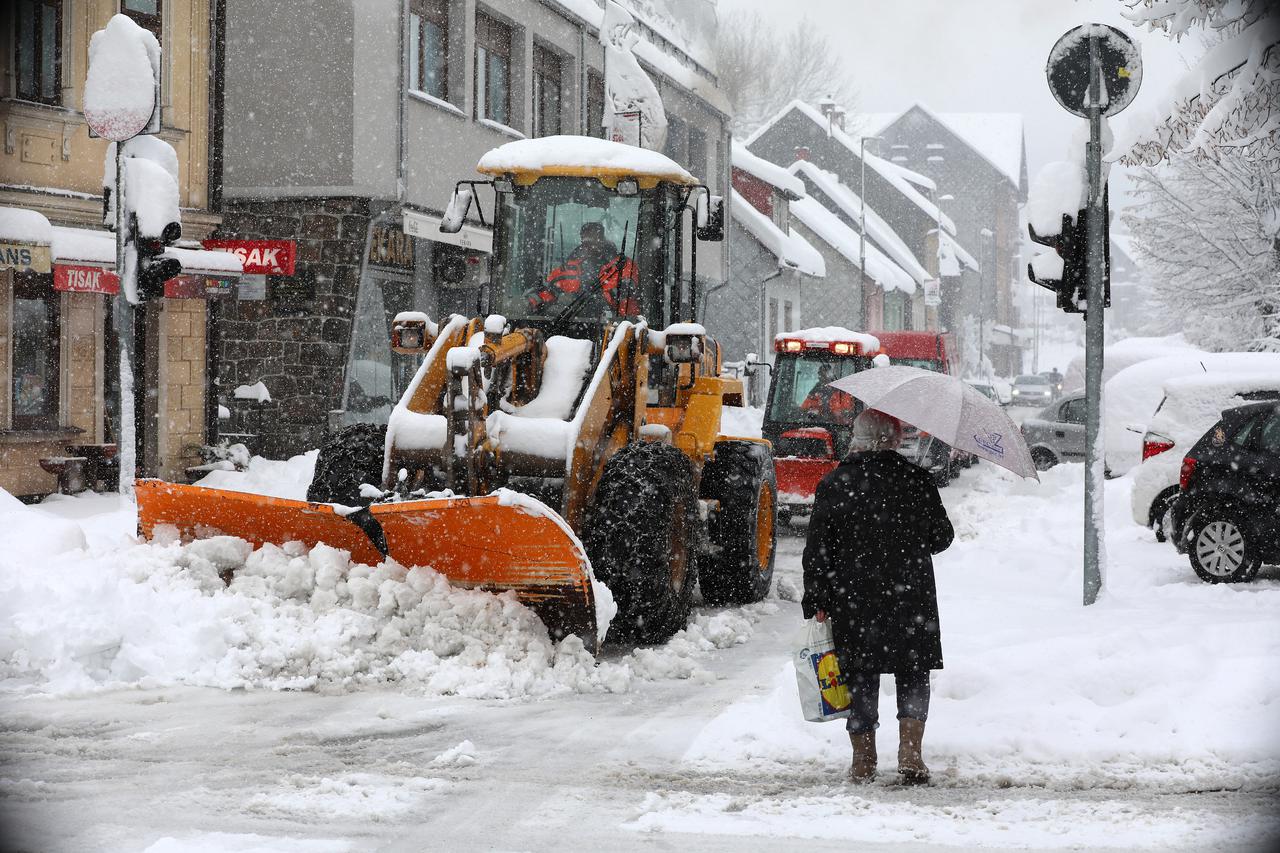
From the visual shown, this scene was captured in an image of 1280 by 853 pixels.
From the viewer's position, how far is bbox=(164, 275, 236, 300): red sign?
17141 millimetres

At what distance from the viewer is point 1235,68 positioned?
38.8 feet

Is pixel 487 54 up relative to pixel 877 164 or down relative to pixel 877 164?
down

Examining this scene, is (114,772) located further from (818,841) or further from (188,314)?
(188,314)

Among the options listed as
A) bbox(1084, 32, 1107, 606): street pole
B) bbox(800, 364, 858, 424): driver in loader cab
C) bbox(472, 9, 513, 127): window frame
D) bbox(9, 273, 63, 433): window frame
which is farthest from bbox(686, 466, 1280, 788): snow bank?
bbox(472, 9, 513, 127): window frame

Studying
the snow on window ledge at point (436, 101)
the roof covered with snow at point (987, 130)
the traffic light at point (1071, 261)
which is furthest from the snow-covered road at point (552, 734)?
the roof covered with snow at point (987, 130)

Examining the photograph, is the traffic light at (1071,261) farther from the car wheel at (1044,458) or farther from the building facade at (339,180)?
the car wheel at (1044,458)

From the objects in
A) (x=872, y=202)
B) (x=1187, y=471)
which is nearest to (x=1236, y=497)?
(x=1187, y=471)

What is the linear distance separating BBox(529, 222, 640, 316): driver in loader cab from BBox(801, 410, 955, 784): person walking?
4.16 m

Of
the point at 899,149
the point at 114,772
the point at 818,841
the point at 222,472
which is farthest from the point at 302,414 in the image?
the point at 899,149

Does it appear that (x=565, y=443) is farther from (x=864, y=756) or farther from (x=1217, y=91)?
(x=1217, y=91)

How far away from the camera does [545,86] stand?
990 inches

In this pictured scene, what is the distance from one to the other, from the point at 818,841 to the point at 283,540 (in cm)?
436

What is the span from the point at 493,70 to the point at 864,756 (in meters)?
18.8

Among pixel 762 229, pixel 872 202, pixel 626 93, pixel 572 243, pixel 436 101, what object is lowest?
pixel 572 243
